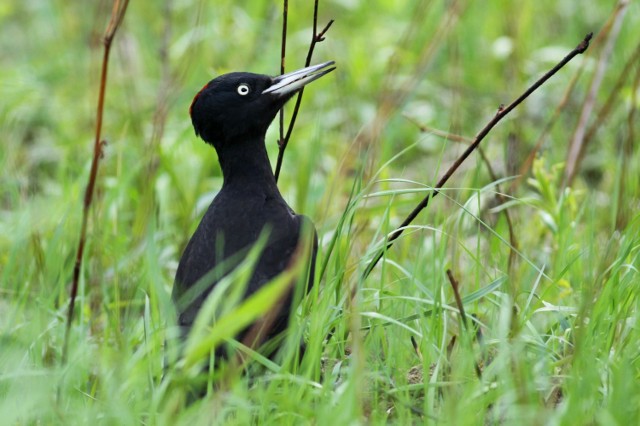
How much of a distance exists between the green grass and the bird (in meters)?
0.15

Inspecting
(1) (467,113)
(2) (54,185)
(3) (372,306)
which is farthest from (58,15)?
(3) (372,306)

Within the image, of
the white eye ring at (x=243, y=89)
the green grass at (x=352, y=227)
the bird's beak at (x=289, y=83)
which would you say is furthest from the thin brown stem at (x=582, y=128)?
the white eye ring at (x=243, y=89)

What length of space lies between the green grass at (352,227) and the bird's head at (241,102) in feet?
0.56

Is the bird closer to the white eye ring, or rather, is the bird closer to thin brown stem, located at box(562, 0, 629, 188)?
the white eye ring

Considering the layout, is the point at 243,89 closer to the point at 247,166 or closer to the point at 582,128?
the point at 247,166

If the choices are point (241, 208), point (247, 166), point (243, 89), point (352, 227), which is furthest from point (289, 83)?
point (352, 227)

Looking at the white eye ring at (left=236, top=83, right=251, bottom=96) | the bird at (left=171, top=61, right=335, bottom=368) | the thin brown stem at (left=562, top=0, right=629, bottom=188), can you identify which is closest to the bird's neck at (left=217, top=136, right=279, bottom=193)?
the bird at (left=171, top=61, right=335, bottom=368)

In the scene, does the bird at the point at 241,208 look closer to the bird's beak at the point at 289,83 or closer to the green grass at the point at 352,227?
the bird's beak at the point at 289,83

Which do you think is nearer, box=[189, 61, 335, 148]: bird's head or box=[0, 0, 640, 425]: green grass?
box=[0, 0, 640, 425]: green grass

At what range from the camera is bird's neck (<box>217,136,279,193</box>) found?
3.96 meters

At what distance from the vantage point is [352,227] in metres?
5.17

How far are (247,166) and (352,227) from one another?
127cm

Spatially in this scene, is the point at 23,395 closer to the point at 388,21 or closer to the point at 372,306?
the point at 372,306

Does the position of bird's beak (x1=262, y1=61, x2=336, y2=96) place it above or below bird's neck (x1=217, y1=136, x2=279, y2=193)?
above
